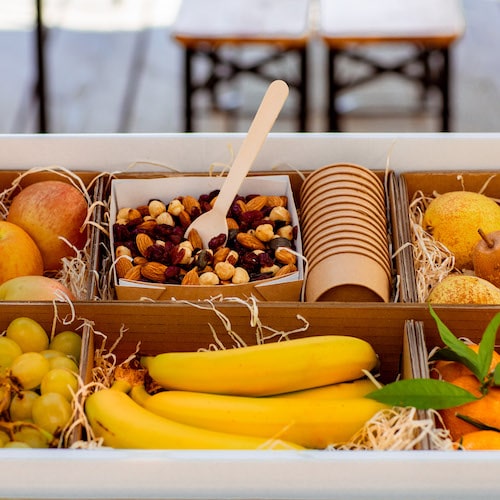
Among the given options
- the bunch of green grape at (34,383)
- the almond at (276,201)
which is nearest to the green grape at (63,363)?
the bunch of green grape at (34,383)

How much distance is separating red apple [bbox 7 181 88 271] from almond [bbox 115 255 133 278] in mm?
196

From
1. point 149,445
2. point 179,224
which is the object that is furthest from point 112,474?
point 179,224

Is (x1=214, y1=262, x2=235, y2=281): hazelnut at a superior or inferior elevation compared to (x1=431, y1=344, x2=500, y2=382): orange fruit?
superior

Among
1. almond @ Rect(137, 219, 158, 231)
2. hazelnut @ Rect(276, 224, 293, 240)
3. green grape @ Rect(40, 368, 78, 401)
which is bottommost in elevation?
green grape @ Rect(40, 368, 78, 401)

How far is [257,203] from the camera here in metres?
1.66

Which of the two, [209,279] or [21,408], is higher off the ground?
[209,279]

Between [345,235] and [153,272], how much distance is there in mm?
351

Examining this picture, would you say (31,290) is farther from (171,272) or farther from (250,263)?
(250,263)

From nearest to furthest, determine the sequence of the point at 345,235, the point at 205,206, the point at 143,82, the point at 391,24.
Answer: the point at 345,235 < the point at 205,206 < the point at 391,24 < the point at 143,82

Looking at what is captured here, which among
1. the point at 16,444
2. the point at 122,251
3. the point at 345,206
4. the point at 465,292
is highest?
the point at 345,206

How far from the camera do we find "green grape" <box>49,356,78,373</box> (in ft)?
4.20

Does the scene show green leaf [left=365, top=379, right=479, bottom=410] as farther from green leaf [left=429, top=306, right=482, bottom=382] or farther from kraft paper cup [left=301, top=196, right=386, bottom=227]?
kraft paper cup [left=301, top=196, right=386, bottom=227]

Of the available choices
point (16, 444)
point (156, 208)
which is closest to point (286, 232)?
point (156, 208)

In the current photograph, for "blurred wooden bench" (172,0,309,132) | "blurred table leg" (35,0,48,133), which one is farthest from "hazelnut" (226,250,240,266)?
"blurred table leg" (35,0,48,133)
